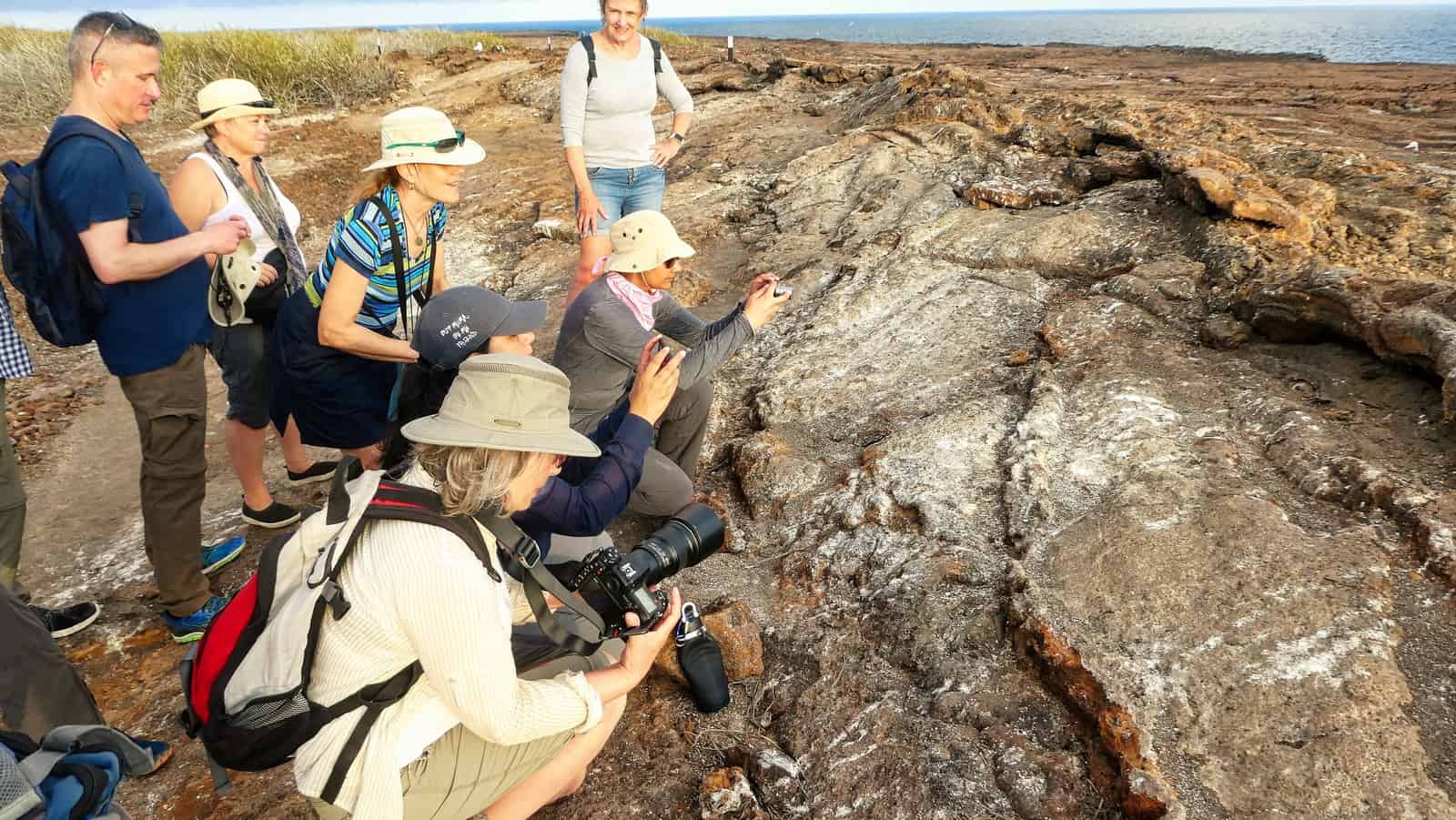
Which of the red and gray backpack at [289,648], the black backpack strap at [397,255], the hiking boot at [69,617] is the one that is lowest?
the hiking boot at [69,617]

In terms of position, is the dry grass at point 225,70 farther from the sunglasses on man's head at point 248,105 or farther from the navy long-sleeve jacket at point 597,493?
the navy long-sleeve jacket at point 597,493

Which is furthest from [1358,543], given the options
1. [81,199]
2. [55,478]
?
[55,478]

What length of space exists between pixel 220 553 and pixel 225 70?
15.0 m

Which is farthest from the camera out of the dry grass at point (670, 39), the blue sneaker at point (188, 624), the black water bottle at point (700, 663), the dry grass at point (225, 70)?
the dry grass at point (670, 39)

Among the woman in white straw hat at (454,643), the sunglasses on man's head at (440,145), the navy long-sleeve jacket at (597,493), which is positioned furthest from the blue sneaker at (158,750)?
the sunglasses on man's head at (440,145)

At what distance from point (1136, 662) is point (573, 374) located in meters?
2.23

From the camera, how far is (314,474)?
4.61m

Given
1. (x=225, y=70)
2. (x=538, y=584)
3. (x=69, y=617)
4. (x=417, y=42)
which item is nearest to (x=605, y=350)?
(x=538, y=584)

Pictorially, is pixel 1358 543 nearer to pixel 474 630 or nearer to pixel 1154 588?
pixel 1154 588

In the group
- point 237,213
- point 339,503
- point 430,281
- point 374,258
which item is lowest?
point 339,503

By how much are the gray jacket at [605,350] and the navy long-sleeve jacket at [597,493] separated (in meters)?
0.61

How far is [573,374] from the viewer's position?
3377mm

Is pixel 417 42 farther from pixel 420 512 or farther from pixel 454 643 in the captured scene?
pixel 454 643

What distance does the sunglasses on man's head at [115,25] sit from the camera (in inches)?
103
